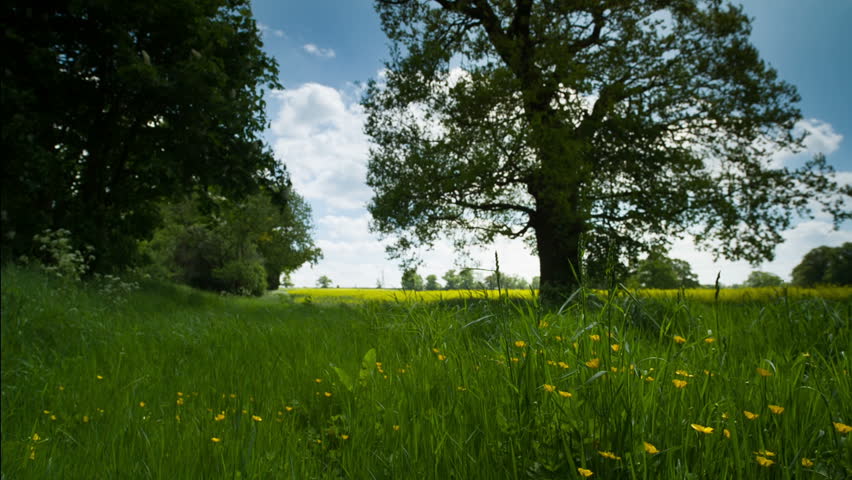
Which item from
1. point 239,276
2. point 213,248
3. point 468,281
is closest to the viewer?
point 468,281

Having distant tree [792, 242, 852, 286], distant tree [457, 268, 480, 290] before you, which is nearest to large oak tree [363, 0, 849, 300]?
distant tree [457, 268, 480, 290]

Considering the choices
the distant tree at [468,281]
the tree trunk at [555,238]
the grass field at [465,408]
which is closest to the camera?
the grass field at [465,408]

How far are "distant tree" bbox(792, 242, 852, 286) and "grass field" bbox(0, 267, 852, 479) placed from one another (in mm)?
27793

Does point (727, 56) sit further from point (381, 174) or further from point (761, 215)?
point (381, 174)

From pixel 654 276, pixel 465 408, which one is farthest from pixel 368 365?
pixel 654 276

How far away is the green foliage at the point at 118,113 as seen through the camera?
877 cm

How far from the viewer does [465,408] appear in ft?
7.47

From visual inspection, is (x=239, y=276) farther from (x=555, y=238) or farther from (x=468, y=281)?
(x=468, y=281)

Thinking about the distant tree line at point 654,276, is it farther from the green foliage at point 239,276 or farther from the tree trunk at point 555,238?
the green foliage at point 239,276

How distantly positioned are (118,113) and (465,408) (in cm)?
1139

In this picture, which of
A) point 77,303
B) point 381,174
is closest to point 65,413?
point 77,303

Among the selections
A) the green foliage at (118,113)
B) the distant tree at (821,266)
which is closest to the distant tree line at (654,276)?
the distant tree at (821,266)

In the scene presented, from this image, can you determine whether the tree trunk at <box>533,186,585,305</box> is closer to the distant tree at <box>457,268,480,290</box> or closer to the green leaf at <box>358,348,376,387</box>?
the distant tree at <box>457,268,480,290</box>

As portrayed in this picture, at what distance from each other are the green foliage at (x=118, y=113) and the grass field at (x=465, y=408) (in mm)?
6164
